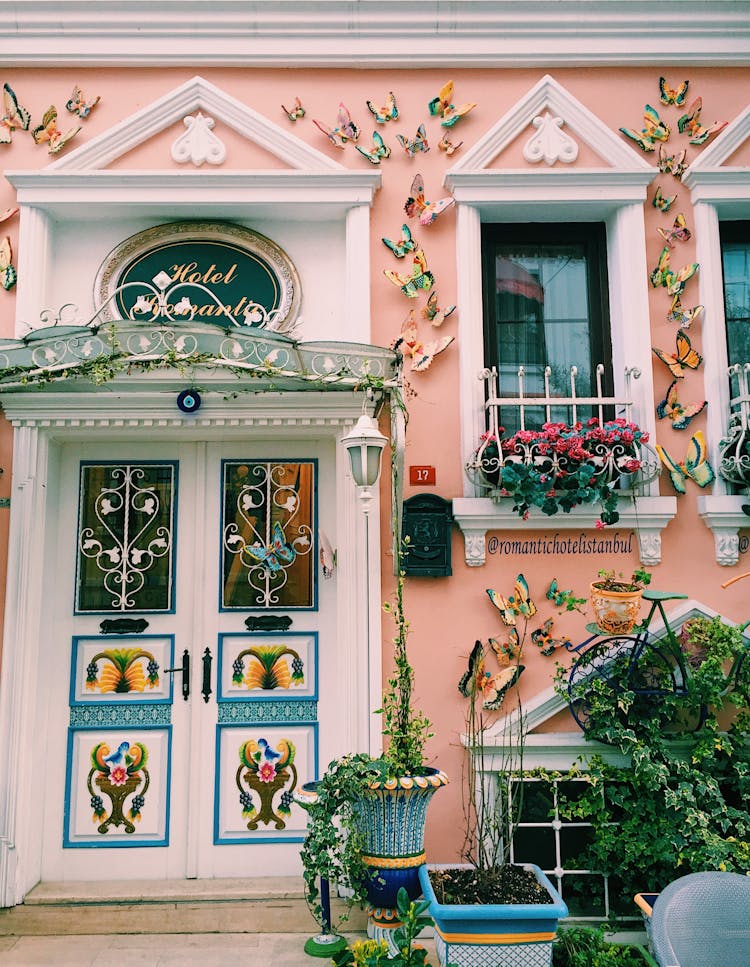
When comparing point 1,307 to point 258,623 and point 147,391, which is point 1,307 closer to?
point 147,391

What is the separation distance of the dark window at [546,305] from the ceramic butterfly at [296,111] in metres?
1.34

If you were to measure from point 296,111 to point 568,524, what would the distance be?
299 cm

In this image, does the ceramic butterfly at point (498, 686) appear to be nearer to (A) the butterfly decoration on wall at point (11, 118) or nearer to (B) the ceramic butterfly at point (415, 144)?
(B) the ceramic butterfly at point (415, 144)

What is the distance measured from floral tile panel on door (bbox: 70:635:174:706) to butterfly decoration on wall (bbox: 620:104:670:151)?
13.6 ft

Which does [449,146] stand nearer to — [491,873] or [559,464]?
[559,464]

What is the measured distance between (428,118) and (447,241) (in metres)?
0.80

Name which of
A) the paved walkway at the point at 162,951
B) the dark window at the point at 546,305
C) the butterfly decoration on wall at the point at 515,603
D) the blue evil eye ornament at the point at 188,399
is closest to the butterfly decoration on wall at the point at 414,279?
the dark window at the point at 546,305

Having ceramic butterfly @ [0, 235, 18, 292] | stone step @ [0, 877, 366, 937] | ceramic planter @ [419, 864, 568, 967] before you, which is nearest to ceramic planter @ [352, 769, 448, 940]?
ceramic planter @ [419, 864, 568, 967]

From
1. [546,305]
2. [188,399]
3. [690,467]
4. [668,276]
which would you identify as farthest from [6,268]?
[690,467]

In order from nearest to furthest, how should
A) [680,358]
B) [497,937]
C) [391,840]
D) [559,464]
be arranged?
[497,937]
[391,840]
[559,464]
[680,358]

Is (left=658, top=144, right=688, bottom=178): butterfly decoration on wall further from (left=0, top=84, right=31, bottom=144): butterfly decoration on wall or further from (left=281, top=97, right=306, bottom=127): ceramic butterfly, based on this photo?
(left=0, top=84, right=31, bottom=144): butterfly decoration on wall

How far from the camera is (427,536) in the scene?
15.0 ft

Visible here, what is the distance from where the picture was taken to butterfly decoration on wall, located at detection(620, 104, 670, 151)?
498 centimetres

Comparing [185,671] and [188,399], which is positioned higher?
[188,399]
